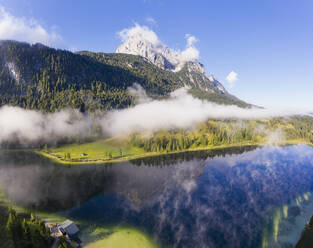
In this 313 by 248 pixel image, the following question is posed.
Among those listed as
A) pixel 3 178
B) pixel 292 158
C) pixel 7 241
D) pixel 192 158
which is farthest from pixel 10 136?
pixel 292 158

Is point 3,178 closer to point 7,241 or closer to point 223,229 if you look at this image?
point 7,241

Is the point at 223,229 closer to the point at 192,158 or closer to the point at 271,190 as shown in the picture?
the point at 271,190

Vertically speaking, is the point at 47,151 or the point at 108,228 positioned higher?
the point at 47,151

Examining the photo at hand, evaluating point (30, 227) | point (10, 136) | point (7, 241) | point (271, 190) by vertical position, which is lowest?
point (271, 190)

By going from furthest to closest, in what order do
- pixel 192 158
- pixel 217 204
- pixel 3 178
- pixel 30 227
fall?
pixel 192 158 → pixel 3 178 → pixel 217 204 → pixel 30 227

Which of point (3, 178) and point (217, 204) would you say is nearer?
point (217, 204)

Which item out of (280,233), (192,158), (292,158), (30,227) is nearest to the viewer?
(30,227)

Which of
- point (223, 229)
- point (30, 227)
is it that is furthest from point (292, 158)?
point (30, 227)
